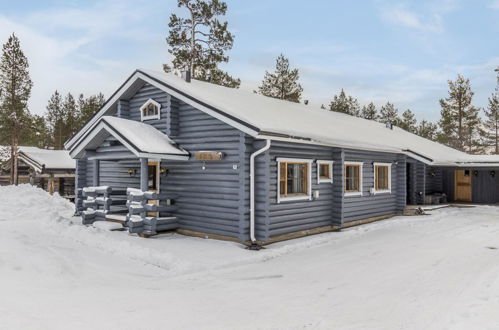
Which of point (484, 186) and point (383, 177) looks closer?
point (383, 177)

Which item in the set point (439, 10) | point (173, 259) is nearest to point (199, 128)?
point (173, 259)

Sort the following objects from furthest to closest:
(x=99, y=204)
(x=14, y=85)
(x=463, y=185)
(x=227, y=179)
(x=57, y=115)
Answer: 1. (x=57, y=115)
2. (x=14, y=85)
3. (x=463, y=185)
4. (x=99, y=204)
5. (x=227, y=179)

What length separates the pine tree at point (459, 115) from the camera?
38.2 meters

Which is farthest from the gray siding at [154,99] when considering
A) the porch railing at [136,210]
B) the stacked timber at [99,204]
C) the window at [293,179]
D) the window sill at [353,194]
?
the window sill at [353,194]

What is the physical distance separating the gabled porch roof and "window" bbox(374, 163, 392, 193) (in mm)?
8880

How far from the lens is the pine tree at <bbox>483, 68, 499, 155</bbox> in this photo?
35812 millimetres

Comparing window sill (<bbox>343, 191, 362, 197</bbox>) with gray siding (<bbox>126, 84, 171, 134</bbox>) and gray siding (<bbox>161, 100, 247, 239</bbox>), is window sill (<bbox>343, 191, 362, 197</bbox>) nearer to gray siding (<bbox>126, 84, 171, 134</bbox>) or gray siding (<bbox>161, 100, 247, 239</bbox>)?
gray siding (<bbox>161, 100, 247, 239</bbox>)

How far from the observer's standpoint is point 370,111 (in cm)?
4472

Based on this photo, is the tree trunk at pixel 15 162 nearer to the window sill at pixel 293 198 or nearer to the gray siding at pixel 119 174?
the gray siding at pixel 119 174

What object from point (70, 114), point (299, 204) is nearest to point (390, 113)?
point (299, 204)

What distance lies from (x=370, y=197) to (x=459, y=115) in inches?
1220

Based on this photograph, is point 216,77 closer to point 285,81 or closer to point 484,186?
point 285,81

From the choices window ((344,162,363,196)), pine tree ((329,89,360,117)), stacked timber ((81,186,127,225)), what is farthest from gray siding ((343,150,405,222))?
pine tree ((329,89,360,117))

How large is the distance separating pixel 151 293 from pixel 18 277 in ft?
8.61
